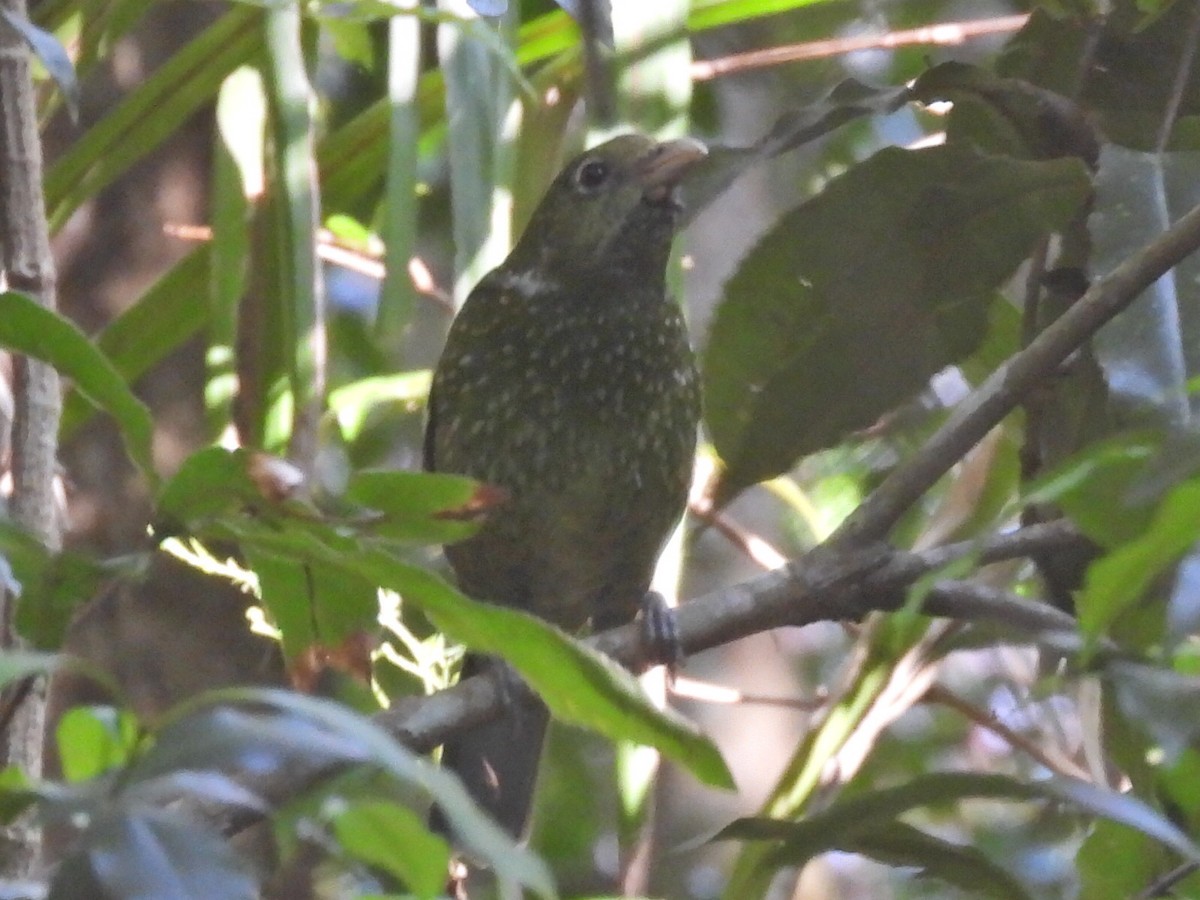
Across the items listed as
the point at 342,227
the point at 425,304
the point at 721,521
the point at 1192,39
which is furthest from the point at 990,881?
the point at 425,304

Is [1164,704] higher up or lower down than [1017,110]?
lower down

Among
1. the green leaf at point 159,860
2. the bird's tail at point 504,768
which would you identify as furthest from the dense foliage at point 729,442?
the bird's tail at point 504,768

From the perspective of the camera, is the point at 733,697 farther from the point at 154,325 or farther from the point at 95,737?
the point at 95,737

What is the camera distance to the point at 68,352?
1.05 metres

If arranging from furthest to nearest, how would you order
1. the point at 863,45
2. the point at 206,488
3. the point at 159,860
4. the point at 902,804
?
1. the point at 863,45
2. the point at 902,804
3. the point at 206,488
4. the point at 159,860

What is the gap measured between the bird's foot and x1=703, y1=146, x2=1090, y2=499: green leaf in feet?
0.58

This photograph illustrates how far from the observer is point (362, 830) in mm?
815

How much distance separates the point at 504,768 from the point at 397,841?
138 centimetres

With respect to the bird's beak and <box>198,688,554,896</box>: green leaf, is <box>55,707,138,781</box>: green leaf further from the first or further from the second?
the bird's beak

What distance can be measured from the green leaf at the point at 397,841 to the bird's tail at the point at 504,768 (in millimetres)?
1313

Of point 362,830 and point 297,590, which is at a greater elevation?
point 362,830

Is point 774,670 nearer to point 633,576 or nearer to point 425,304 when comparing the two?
point 633,576

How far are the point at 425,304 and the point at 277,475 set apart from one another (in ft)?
8.24

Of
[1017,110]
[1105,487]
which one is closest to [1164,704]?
[1105,487]
